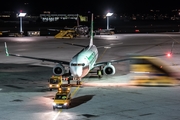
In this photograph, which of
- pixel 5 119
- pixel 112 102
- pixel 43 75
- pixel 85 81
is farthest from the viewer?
pixel 43 75

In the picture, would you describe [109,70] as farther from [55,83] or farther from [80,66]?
[55,83]

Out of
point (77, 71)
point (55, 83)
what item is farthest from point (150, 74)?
point (55, 83)

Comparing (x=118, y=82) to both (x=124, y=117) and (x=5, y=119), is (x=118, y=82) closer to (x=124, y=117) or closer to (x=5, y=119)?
(x=124, y=117)

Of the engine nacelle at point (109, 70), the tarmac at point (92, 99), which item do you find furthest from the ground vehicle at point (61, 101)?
the engine nacelle at point (109, 70)

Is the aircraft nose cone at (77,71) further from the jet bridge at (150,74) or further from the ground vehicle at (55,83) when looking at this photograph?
the jet bridge at (150,74)

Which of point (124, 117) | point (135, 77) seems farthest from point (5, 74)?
point (124, 117)

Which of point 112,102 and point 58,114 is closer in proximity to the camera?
point 58,114

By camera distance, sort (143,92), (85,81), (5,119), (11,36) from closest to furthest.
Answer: (5,119) < (143,92) < (85,81) < (11,36)

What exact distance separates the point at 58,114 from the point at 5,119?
4.13 m

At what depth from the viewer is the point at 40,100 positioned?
34094 millimetres

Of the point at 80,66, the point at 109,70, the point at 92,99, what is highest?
the point at 80,66

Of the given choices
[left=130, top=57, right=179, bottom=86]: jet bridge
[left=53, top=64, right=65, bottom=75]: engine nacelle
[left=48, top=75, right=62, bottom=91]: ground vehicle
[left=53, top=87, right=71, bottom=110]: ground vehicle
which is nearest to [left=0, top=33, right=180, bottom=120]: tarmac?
[left=53, top=87, right=71, bottom=110]: ground vehicle

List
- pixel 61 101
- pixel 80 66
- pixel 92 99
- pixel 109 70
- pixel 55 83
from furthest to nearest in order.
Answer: pixel 109 70
pixel 80 66
pixel 55 83
pixel 92 99
pixel 61 101

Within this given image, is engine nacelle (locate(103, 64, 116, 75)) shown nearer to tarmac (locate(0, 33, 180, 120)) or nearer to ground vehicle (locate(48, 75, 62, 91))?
tarmac (locate(0, 33, 180, 120))
